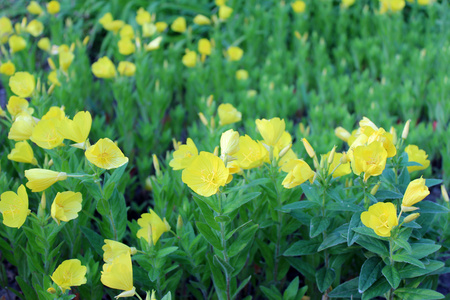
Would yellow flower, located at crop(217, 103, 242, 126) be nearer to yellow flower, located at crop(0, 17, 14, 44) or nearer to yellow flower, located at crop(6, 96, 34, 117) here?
yellow flower, located at crop(6, 96, 34, 117)

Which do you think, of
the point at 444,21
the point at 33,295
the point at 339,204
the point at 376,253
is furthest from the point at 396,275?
the point at 444,21

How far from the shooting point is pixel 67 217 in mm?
1586

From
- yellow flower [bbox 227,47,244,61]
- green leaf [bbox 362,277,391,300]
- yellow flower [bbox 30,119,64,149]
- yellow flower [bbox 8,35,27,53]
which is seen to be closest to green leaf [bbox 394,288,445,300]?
green leaf [bbox 362,277,391,300]

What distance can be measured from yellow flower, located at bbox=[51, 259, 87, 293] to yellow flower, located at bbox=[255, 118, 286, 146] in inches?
31.4

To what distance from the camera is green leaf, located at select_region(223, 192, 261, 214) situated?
1510mm

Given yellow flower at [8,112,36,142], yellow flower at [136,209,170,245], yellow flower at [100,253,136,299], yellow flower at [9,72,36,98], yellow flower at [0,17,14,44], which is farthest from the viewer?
yellow flower at [0,17,14,44]

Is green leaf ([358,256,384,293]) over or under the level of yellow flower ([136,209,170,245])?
under

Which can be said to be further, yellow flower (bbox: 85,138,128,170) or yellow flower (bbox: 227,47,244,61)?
yellow flower (bbox: 227,47,244,61)

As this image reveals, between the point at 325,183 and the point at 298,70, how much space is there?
2691 mm

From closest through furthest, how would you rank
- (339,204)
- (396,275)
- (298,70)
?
1. (396,275)
2. (339,204)
3. (298,70)

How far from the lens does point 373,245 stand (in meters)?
1.55

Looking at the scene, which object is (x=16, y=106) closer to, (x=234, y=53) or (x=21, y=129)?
(x=21, y=129)

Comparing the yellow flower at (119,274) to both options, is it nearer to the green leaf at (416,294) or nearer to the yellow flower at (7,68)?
the green leaf at (416,294)

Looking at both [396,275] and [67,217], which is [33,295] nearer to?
[67,217]
